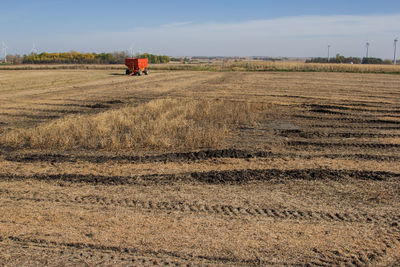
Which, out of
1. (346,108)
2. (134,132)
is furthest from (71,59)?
(134,132)

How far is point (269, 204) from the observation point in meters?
5.37

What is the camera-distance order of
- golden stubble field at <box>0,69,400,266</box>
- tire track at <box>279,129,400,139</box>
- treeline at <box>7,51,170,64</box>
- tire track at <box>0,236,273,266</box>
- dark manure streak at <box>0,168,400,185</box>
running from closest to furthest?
tire track at <box>0,236,273,266</box> < golden stubble field at <box>0,69,400,266</box> < dark manure streak at <box>0,168,400,185</box> < tire track at <box>279,129,400,139</box> < treeline at <box>7,51,170,64</box>

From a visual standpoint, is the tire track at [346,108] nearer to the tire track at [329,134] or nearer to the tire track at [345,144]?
the tire track at [329,134]

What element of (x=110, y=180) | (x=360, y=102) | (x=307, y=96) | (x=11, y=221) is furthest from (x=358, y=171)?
(x=307, y=96)

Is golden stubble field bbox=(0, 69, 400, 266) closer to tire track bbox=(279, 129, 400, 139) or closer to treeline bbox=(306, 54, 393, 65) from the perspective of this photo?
tire track bbox=(279, 129, 400, 139)

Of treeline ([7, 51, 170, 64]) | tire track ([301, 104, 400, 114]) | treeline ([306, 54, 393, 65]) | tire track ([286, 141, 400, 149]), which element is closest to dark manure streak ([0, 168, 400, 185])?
tire track ([286, 141, 400, 149])

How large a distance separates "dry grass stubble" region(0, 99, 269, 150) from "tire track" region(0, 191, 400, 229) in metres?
2.94

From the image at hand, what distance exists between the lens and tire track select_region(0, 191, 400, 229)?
4.91 m

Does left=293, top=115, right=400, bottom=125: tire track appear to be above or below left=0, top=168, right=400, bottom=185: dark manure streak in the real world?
above

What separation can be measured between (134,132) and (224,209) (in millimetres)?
4898

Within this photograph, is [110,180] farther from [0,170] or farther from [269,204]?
[269,204]

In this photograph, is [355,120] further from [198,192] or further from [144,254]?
[144,254]

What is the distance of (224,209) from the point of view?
5.17 m

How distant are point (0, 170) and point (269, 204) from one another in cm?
527
